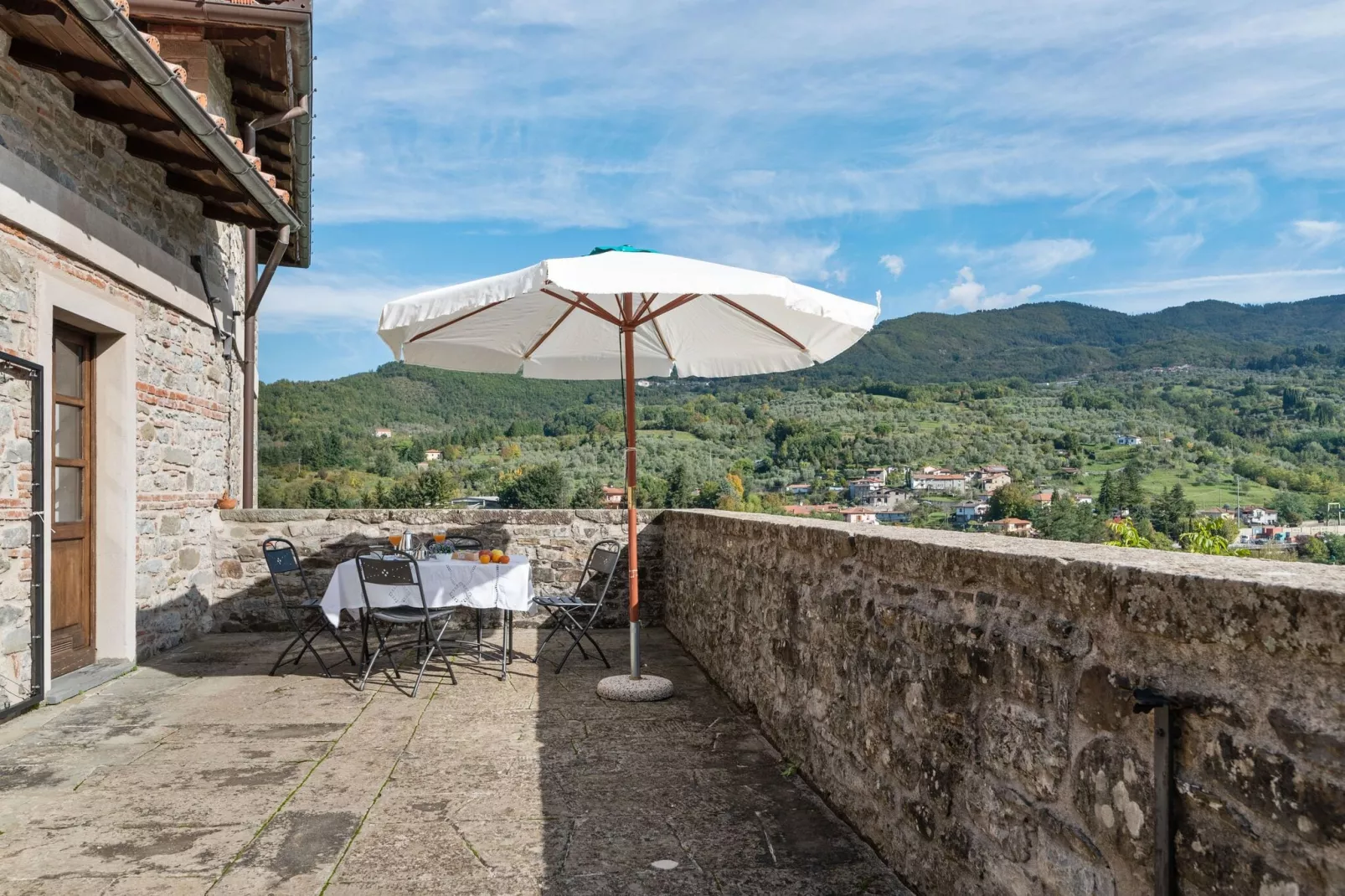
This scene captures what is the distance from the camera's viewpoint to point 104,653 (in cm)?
558

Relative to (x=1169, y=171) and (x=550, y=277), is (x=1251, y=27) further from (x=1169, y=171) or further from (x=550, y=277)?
(x=1169, y=171)

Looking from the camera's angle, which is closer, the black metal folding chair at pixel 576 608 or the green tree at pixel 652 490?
the black metal folding chair at pixel 576 608

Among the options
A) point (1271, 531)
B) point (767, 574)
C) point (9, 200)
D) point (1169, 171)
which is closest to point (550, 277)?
point (767, 574)

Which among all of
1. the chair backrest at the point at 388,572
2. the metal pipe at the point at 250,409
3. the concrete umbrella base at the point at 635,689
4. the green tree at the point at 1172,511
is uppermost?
the metal pipe at the point at 250,409

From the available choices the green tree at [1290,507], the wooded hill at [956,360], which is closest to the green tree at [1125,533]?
the green tree at [1290,507]

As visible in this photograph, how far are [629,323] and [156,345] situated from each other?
3336 millimetres

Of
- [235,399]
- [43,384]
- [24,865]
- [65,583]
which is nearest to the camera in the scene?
[24,865]

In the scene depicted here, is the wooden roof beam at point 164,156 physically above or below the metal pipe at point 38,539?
above

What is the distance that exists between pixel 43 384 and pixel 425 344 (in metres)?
1.98

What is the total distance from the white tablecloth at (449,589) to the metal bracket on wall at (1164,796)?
14.0 ft

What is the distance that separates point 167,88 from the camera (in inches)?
184


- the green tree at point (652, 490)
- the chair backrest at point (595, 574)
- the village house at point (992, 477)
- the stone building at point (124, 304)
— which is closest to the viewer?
the stone building at point (124, 304)

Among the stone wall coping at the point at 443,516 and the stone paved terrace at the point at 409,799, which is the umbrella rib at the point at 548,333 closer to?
the stone wall coping at the point at 443,516

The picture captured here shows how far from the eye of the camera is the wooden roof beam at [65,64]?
446cm
